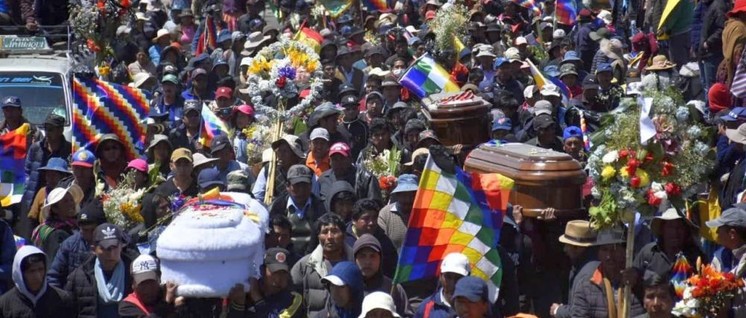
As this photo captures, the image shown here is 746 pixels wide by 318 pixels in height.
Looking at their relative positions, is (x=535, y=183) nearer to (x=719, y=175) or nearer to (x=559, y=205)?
(x=559, y=205)

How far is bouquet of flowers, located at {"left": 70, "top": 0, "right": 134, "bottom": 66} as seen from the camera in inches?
806

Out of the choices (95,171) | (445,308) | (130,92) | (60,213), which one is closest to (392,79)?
(130,92)

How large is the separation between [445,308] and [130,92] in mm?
6768

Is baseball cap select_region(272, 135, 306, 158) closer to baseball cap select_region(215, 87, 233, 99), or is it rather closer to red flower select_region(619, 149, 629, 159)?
baseball cap select_region(215, 87, 233, 99)

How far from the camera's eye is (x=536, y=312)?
40.4ft

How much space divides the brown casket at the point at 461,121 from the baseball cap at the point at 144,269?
4086 mm

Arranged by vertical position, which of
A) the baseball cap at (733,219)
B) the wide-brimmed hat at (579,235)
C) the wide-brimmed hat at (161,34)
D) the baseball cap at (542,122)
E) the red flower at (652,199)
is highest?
the red flower at (652,199)

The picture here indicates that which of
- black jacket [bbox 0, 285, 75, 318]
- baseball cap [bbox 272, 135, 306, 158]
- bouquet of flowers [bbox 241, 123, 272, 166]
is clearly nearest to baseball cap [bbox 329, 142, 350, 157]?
baseball cap [bbox 272, 135, 306, 158]

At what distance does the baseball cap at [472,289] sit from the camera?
9.73m

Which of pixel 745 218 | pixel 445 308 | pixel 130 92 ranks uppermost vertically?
pixel 745 218

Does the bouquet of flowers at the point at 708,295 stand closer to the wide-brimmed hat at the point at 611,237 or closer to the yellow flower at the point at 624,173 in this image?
the yellow flower at the point at 624,173

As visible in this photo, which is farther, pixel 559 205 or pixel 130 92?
pixel 130 92

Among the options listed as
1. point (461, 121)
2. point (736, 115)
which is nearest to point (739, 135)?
point (736, 115)

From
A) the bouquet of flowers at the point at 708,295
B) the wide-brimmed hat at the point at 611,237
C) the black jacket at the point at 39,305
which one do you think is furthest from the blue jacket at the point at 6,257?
the bouquet of flowers at the point at 708,295
